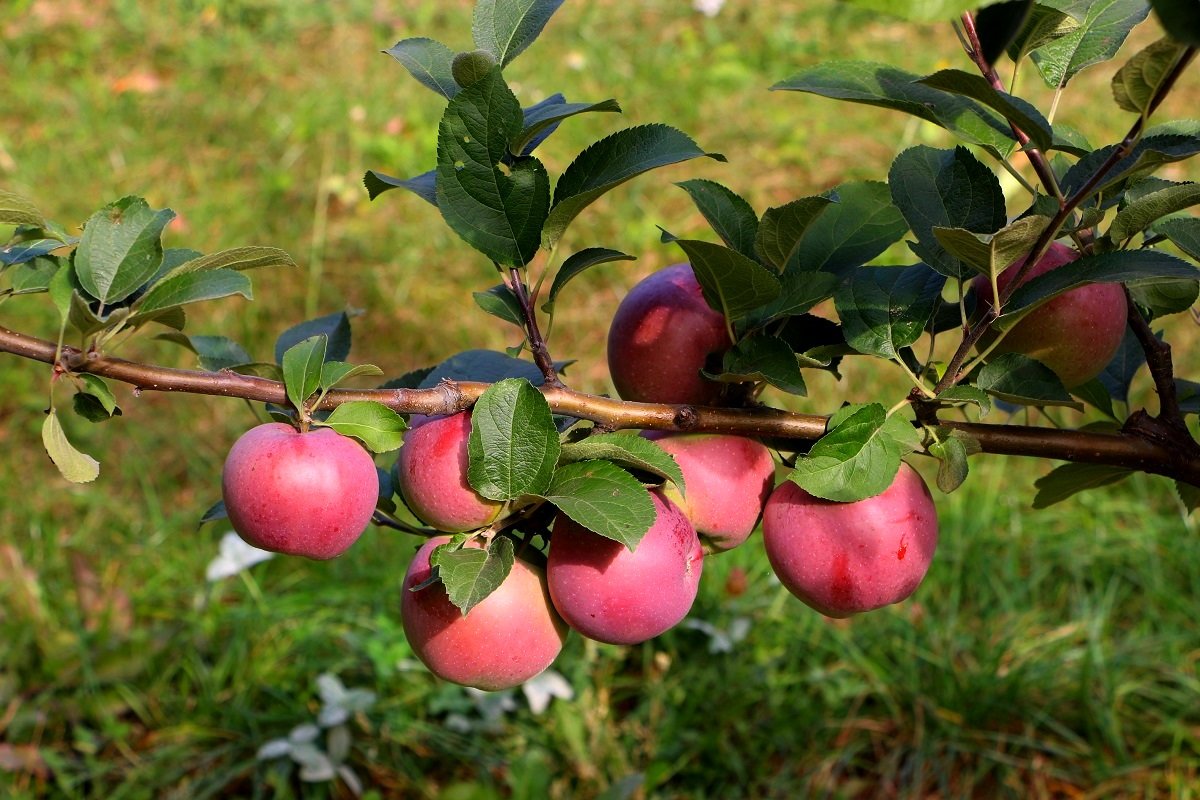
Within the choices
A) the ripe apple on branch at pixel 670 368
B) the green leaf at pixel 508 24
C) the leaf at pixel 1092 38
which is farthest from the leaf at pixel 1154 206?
the green leaf at pixel 508 24

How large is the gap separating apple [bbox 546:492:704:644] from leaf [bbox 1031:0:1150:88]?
1.10ft

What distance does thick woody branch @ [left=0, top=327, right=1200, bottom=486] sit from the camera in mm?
577

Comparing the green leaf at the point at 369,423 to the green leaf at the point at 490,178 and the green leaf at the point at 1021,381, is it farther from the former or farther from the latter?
the green leaf at the point at 1021,381

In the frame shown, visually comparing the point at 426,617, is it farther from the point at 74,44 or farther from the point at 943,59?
the point at 74,44

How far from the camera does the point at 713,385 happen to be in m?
0.69

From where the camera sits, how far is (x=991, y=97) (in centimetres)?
50

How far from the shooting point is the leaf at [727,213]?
62cm

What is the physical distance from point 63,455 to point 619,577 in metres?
0.31

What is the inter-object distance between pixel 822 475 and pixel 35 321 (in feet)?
7.75

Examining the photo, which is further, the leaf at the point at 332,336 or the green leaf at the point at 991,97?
the leaf at the point at 332,336

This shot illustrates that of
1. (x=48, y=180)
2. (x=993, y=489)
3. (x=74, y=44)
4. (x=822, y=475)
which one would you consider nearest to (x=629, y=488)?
(x=822, y=475)

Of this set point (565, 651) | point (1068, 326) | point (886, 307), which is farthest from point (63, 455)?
point (565, 651)

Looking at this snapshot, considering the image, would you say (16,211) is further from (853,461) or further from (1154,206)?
(1154,206)

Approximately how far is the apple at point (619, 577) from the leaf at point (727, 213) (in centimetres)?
16
